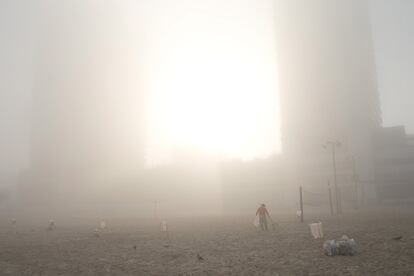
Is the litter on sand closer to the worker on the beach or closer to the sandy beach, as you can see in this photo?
the sandy beach

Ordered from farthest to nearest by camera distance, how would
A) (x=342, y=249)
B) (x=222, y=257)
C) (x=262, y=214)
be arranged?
(x=262, y=214)
(x=222, y=257)
(x=342, y=249)

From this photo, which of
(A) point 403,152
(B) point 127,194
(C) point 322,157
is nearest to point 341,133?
(C) point 322,157

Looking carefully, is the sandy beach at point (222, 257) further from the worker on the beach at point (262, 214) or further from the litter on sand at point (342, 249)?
the worker on the beach at point (262, 214)

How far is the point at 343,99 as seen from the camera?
199250 mm

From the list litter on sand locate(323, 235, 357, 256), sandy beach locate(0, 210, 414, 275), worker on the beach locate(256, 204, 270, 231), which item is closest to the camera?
sandy beach locate(0, 210, 414, 275)

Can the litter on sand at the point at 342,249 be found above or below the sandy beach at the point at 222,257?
above

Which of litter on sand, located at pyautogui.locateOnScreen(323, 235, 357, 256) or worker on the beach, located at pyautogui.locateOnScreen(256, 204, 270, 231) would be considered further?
worker on the beach, located at pyautogui.locateOnScreen(256, 204, 270, 231)

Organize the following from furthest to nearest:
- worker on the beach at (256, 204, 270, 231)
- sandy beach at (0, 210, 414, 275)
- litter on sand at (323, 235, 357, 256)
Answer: worker on the beach at (256, 204, 270, 231) < litter on sand at (323, 235, 357, 256) < sandy beach at (0, 210, 414, 275)


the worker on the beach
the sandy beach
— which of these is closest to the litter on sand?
the sandy beach

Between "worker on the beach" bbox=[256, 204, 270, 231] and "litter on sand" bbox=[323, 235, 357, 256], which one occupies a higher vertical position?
"worker on the beach" bbox=[256, 204, 270, 231]

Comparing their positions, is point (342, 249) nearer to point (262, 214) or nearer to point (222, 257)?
point (222, 257)

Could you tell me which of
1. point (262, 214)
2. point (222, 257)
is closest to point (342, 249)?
point (222, 257)

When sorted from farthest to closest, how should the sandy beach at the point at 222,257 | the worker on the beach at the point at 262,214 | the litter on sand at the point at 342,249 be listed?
the worker on the beach at the point at 262,214 < the litter on sand at the point at 342,249 < the sandy beach at the point at 222,257

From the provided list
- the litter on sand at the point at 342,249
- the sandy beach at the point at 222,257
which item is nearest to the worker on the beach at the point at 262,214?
the sandy beach at the point at 222,257
